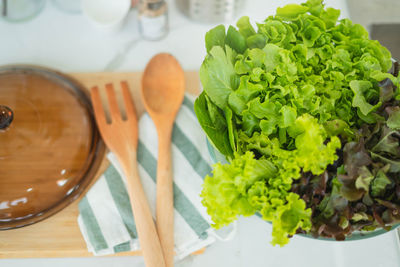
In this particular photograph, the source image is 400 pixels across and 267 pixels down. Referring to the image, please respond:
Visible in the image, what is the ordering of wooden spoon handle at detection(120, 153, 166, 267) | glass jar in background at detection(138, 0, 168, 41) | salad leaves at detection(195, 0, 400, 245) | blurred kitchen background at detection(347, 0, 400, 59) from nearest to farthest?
salad leaves at detection(195, 0, 400, 245)
wooden spoon handle at detection(120, 153, 166, 267)
glass jar in background at detection(138, 0, 168, 41)
blurred kitchen background at detection(347, 0, 400, 59)

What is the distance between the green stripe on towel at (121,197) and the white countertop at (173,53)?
0.20ft

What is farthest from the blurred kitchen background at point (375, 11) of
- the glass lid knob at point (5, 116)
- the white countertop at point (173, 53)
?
the glass lid knob at point (5, 116)

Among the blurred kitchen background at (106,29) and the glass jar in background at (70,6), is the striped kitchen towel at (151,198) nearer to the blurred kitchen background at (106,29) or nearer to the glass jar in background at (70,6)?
the blurred kitchen background at (106,29)

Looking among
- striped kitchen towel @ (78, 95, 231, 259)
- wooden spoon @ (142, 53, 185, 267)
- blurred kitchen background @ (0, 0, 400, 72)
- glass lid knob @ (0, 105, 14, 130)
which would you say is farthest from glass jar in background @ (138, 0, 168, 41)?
glass lid knob @ (0, 105, 14, 130)

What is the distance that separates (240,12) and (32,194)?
0.57 metres

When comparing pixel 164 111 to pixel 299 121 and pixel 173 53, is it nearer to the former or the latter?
pixel 173 53

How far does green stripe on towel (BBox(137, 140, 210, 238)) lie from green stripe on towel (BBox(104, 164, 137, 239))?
0.05 m

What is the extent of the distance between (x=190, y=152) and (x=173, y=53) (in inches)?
9.6

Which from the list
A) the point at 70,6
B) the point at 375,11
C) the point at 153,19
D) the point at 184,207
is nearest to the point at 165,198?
the point at 184,207

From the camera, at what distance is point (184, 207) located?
608 mm

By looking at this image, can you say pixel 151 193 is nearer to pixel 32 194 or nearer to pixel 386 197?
pixel 32 194

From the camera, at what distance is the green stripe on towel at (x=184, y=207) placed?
59 centimetres

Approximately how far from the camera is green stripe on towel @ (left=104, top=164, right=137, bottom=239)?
599 millimetres

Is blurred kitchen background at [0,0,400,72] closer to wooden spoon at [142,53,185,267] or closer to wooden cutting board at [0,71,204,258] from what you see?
wooden spoon at [142,53,185,267]
